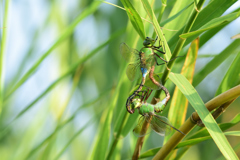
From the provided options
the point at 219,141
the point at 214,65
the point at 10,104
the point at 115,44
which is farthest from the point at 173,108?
the point at 10,104

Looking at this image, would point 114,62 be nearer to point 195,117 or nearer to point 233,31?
point 233,31

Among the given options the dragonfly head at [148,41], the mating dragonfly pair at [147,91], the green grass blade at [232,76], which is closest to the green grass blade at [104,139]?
the mating dragonfly pair at [147,91]

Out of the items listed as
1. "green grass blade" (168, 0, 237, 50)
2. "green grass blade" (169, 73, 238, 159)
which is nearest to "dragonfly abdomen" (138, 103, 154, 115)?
"green grass blade" (169, 73, 238, 159)

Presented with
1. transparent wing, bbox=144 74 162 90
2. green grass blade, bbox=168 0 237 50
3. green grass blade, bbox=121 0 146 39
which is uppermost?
green grass blade, bbox=121 0 146 39

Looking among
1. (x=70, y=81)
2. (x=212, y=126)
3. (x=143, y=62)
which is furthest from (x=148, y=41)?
(x=70, y=81)

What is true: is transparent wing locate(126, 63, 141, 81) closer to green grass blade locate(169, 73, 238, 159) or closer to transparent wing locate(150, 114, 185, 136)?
transparent wing locate(150, 114, 185, 136)

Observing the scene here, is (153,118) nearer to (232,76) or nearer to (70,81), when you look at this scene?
(232,76)

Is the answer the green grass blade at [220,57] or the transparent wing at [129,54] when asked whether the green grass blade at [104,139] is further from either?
the green grass blade at [220,57]
